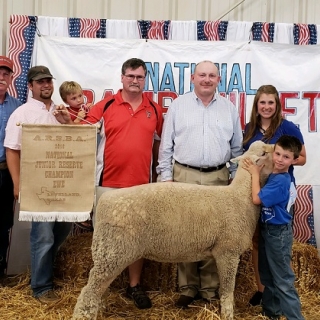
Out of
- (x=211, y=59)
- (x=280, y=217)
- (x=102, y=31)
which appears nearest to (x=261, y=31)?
(x=211, y=59)

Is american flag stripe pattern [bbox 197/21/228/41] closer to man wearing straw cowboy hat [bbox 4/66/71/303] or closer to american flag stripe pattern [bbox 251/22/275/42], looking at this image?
american flag stripe pattern [bbox 251/22/275/42]

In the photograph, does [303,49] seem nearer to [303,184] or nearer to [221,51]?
[221,51]

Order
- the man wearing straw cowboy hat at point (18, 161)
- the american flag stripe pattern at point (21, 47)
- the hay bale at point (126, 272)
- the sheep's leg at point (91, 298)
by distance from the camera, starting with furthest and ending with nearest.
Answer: the american flag stripe pattern at point (21, 47), the hay bale at point (126, 272), the man wearing straw cowboy hat at point (18, 161), the sheep's leg at point (91, 298)

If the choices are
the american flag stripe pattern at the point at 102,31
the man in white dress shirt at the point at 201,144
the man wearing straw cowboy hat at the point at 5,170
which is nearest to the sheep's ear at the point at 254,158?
the man in white dress shirt at the point at 201,144

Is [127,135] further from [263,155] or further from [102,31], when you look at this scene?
[102,31]

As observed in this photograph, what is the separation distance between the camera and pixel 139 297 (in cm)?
415

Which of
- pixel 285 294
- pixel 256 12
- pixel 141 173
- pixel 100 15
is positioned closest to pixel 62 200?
pixel 141 173

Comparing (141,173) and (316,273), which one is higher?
(141,173)

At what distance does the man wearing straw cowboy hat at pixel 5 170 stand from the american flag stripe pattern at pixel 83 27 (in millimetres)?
936

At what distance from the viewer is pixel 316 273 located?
4.75 metres

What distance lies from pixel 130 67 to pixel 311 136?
2435 millimetres

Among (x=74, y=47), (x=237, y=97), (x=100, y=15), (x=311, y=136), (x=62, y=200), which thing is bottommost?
(x=62, y=200)

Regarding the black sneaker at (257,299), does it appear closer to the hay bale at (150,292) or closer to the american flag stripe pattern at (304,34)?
the hay bale at (150,292)

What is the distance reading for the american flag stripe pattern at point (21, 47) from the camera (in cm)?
502
